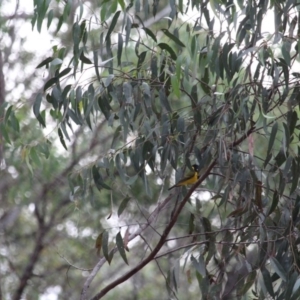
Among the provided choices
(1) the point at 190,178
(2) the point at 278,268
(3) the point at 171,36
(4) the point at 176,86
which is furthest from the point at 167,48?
(2) the point at 278,268

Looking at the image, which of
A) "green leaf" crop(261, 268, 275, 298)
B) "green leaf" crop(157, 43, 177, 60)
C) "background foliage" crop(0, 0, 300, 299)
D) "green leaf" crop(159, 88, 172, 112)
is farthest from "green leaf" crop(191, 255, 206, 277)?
"green leaf" crop(157, 43, 177, 60)

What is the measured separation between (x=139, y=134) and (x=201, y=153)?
12.7 inches

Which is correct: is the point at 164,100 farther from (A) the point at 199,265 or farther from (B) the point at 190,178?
→ (A) the point at 199,265

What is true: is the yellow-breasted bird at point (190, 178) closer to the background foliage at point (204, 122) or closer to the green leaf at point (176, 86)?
the background foliage at point (204, 122)

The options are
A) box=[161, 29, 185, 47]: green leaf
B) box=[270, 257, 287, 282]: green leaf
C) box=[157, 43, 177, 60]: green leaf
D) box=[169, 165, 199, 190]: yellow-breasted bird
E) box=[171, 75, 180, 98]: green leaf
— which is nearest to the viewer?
box=[270, 257, 287, 282]: green leaf

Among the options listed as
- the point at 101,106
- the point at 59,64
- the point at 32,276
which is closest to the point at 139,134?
the point at 101,106

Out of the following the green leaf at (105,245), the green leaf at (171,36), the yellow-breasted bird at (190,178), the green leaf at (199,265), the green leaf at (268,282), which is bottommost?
the green leaf at (268,282)

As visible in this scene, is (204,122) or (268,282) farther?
(204,122)

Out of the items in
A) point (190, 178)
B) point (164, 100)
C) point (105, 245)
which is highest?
point (164, 100)

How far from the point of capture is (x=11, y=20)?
6801mm

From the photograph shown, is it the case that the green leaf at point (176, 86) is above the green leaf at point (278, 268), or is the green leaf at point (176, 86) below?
above

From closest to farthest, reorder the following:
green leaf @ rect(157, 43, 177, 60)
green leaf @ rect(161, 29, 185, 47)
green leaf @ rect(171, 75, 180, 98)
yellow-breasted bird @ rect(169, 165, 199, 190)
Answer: green leaf @ rect(171, 75, 180, 98), green leaf @ rect(161, 29, 185, 47), green leaf @ rect(157, 43, 177, 60), yellow-breasted bird @ rect(169, 165, 199, 190)

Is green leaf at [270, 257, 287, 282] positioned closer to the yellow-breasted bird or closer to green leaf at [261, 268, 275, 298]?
green leaf at [261, 268, 275, 298]

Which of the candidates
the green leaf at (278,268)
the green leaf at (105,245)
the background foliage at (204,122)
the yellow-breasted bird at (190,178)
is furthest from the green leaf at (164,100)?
the green leaf at (278,268)
